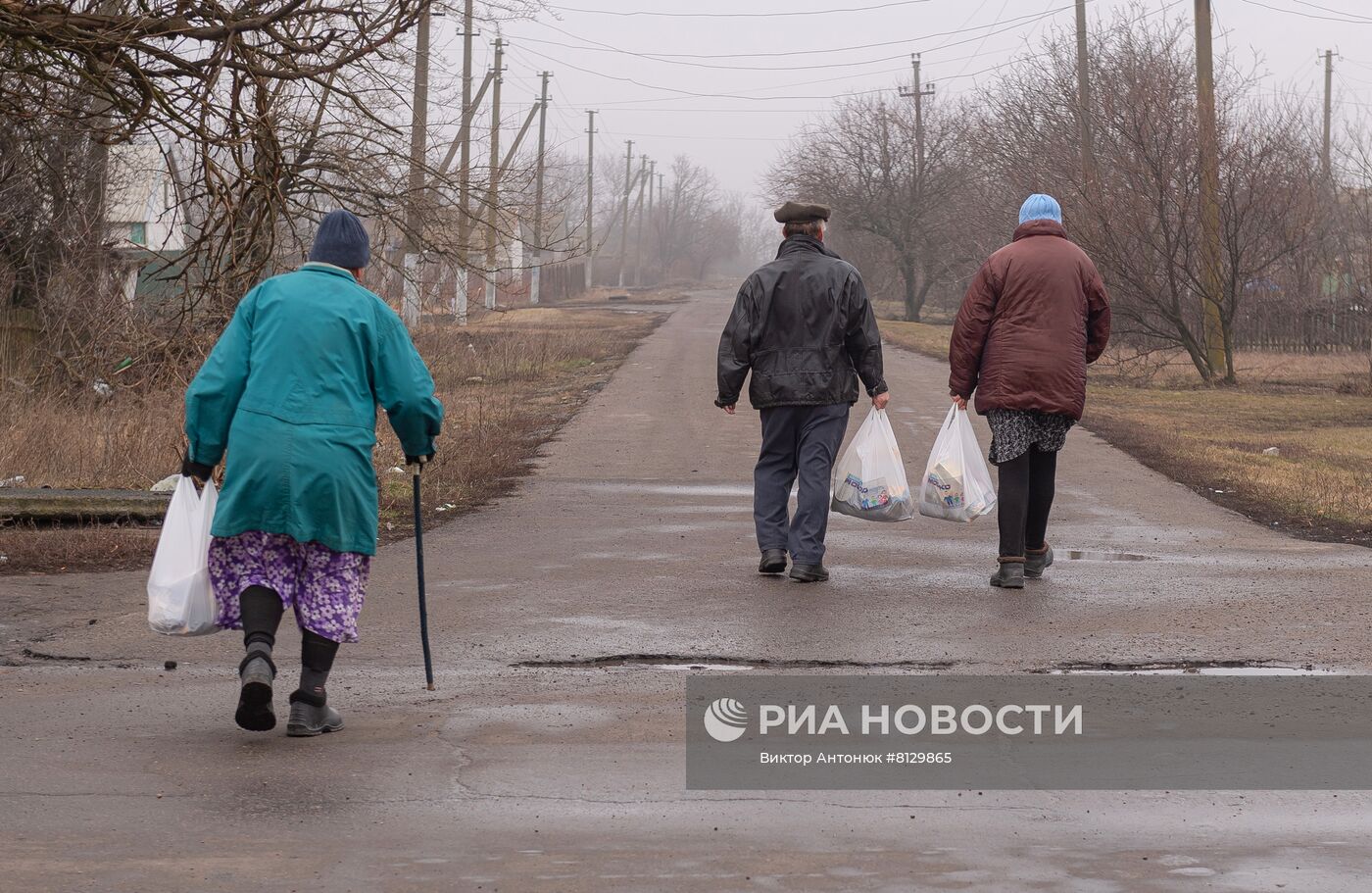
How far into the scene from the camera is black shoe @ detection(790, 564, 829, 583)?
7742 mm

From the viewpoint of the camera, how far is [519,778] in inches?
177

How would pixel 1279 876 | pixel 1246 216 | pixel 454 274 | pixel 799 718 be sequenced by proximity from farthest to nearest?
pixel 1246 216
pixel 454 274
pixel 799 718
pixel 1279 876

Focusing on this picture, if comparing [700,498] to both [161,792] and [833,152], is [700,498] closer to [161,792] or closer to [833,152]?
[161,792]

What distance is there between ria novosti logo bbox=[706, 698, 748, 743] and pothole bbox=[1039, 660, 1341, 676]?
1.35 metres

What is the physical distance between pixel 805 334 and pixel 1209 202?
16.4m

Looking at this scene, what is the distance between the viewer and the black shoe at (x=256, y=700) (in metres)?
4.76

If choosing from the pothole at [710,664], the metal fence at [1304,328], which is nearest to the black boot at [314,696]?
the pothole at [710,664]

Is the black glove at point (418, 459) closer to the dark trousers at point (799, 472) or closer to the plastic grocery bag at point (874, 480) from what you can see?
the dark trousers at point (799, 472)

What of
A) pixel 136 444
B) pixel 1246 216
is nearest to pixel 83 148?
pixel 136 444

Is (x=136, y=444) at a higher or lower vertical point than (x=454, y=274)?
lower

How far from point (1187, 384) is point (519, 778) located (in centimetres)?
2114

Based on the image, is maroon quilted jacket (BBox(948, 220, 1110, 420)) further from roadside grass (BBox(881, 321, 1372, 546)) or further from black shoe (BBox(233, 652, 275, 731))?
black shoe (BBox(233, 652, 275, 731))

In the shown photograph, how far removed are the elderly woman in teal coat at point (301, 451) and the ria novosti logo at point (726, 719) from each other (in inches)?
47.8

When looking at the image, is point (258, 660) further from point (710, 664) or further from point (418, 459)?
point (710, 664)
